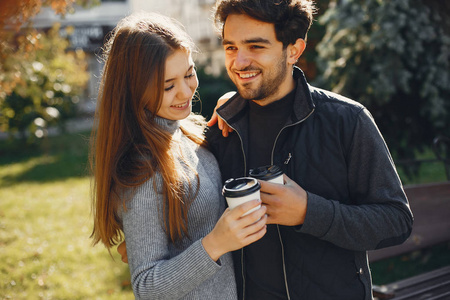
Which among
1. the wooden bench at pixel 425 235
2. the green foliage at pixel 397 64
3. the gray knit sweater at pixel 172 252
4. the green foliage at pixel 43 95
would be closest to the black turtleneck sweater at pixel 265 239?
the gray knit sweater at pixel 172 252

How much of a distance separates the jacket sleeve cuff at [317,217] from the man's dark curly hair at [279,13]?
0.91 metres

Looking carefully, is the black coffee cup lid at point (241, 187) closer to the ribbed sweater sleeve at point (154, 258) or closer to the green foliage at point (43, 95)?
the ribbed sweater sleeve at point (154, 258)

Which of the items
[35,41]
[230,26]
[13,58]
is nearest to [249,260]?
[230,26]

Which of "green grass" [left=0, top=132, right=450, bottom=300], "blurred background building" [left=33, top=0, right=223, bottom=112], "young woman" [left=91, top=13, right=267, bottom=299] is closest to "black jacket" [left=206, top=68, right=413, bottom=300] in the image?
"young woman" [left=91, top=13, right=267, bottom=299]

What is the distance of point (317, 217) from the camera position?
1929mm

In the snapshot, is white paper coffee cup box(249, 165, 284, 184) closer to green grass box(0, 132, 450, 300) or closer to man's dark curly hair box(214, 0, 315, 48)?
man's dark curly hair box(214, 0, 315, 48)

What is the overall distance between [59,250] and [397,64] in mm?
5387

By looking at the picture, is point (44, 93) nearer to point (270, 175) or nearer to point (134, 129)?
point (134, 129)

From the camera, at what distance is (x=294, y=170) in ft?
7.18

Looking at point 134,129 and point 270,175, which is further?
point 134,129

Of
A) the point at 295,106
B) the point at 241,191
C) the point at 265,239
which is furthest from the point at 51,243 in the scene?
the point at 241,191

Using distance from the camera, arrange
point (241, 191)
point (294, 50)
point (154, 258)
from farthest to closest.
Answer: point (294, 50) < point (154, 258) < point (241, 191)

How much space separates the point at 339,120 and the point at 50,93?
12.6m

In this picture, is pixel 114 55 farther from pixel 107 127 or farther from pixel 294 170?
pixel 294 170
